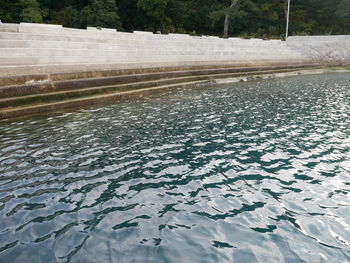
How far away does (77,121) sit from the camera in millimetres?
9578

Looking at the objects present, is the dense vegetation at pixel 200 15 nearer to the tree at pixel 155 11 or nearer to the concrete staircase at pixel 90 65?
the tree at pixel 155 11

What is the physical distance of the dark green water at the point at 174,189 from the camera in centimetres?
371

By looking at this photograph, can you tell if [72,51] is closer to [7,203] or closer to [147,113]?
[147,113]

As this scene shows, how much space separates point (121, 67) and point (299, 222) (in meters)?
13.2

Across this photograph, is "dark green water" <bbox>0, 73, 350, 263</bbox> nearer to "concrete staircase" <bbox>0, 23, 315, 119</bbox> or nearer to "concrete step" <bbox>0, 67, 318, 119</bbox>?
"concrete step" <bbox>0, 67, 318, 119</bbox>

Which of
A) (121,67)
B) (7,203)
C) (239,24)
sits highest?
(239,24)

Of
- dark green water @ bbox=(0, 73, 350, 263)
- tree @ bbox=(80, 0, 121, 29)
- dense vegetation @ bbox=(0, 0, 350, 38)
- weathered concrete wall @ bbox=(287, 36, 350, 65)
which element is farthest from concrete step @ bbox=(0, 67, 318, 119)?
dense vegetation @ bbox=(0, 0, 350, 38)

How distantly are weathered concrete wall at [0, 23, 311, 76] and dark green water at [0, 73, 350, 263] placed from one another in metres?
3.44

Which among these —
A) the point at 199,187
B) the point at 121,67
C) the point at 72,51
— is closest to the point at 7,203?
the point at 199,187

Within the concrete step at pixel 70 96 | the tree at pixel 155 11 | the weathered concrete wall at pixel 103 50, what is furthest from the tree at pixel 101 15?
the concrete step at pixel 70 96

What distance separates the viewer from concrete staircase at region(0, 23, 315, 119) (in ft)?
36.2

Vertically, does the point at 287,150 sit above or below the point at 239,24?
below

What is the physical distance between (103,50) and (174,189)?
37.9 feet

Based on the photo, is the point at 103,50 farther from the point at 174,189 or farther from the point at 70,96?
the point at 174,189
